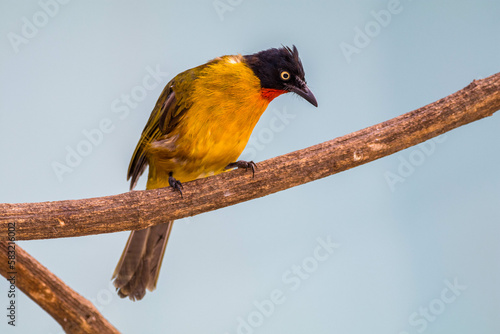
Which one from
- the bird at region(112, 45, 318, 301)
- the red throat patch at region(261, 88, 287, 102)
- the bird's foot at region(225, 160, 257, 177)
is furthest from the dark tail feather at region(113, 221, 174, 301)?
the red throat patch at region(261, 88, 287, 102)

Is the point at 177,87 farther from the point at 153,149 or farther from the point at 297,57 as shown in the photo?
the point at 297,57

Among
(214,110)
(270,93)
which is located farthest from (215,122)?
(270,93)

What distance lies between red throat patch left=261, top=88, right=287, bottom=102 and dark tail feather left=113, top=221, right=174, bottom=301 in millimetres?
1346

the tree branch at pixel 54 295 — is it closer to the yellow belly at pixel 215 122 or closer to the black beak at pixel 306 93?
the yellow belly at pixel 215 122

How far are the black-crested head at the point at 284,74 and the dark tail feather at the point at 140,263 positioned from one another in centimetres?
145

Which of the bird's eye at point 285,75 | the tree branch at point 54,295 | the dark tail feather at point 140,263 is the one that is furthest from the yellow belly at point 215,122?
the tree branch at point 54,295

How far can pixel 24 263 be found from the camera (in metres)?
3.33

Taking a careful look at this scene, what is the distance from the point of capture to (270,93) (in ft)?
12.6

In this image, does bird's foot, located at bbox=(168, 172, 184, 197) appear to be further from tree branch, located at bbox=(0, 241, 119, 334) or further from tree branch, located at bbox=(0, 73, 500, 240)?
tree branch, located at bbox=(0, 241, 119, 334)

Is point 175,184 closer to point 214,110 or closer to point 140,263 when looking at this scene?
point 214,110

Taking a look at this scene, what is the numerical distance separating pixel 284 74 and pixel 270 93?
168 mm

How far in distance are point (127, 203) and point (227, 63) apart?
4.17 feet

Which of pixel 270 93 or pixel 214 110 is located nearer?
pixel 214 110

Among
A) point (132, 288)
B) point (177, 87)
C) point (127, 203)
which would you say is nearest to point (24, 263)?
point (127, 203)
